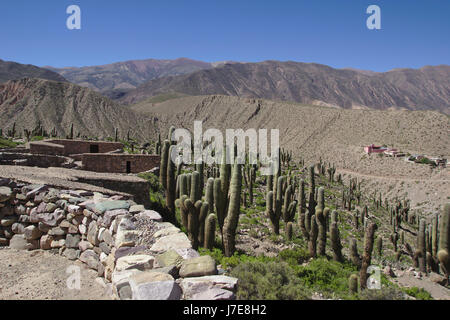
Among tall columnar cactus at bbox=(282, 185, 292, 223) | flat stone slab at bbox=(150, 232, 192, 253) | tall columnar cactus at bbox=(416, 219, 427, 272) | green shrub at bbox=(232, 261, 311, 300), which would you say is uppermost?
flat stone slab at bbox=(150, 232, 192, 253)

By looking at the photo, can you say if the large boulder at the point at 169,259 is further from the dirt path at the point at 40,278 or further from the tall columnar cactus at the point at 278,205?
the tall columnar cactus at the point at 278,205

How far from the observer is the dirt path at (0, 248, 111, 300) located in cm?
447

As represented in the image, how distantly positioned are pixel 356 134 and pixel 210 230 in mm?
58720

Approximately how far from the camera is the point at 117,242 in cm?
470

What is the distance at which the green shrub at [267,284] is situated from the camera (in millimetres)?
3803

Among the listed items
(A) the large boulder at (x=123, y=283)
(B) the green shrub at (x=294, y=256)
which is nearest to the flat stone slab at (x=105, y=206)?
(A) the large boulder at (x=123, y=283)

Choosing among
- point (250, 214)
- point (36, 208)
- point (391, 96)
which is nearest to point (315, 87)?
point (391, 96)

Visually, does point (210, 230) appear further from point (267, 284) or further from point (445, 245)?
point (445, 245)

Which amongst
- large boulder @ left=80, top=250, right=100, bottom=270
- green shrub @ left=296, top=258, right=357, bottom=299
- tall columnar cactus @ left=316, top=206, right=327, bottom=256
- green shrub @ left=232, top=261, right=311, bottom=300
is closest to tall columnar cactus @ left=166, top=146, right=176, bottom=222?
green shrub @ left=296, top=258, right=357, bottom=299

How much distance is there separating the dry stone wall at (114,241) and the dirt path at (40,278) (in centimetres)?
17

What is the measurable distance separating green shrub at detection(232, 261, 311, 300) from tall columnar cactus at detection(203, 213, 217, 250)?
13.2 feet

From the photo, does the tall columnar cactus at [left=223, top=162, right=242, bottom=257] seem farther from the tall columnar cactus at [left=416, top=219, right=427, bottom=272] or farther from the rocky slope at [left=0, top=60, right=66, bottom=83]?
the rocky slope at [left=0, top=60, right=66, bottom=83]

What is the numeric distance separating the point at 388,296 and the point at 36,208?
19.7ft

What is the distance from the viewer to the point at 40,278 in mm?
4906
